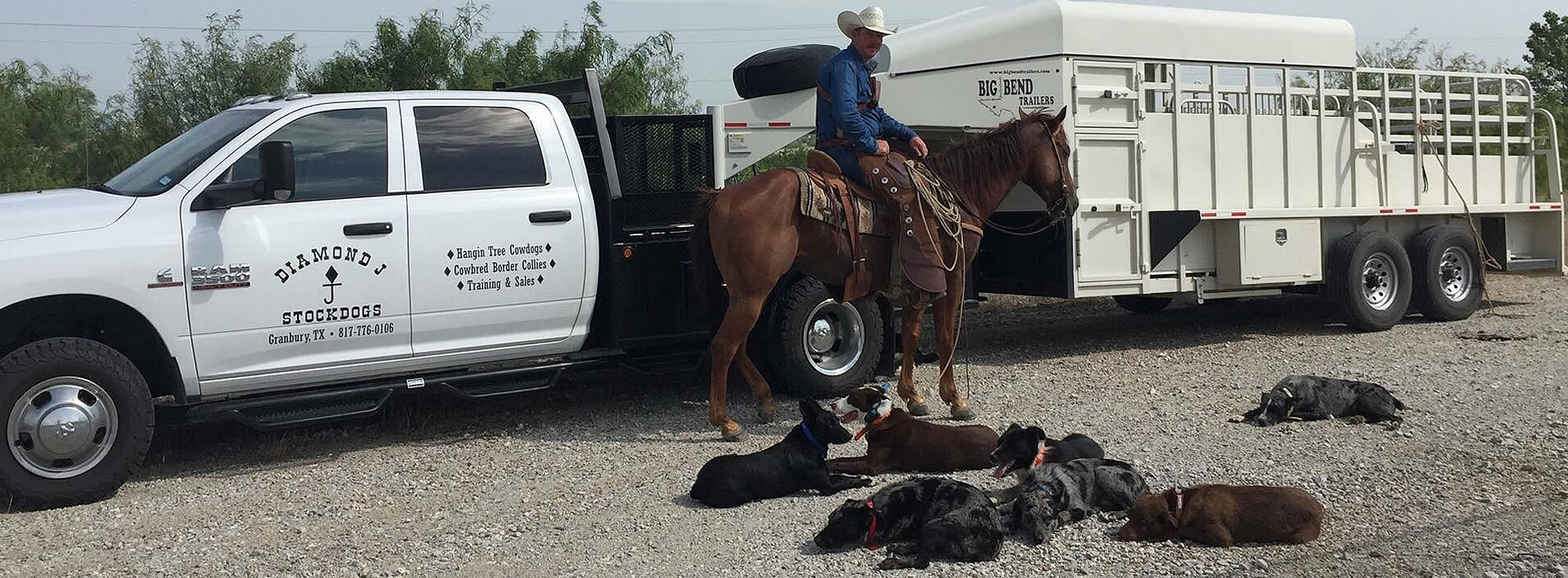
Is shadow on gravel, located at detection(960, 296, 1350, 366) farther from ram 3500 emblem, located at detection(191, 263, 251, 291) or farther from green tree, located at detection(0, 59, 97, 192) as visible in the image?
green tree, located at detection(0, 59, 97, 192)

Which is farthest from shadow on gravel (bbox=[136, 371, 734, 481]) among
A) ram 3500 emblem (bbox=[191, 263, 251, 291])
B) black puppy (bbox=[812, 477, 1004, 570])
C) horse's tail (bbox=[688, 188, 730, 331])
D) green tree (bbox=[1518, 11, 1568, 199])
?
green tree (bbox=[1518, 11, 1568, 199])

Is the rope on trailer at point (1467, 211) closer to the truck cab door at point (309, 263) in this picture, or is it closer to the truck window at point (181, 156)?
the truck cab door at point (309, 263)

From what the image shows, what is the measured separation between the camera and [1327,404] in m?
8.16

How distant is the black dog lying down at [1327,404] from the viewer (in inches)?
319

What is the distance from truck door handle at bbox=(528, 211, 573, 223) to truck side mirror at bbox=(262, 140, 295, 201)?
138cm

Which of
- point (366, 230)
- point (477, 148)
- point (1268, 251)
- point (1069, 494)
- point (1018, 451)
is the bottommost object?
point (1069, 494)

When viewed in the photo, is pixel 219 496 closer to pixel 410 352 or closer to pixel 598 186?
pixel 410 352

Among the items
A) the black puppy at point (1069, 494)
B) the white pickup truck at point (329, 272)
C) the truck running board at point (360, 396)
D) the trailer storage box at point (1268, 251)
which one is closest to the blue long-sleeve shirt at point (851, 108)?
the white pickup truck at point (329, 272)

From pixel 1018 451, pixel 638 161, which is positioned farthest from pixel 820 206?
pixel 1018 451

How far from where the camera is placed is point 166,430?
8.47 meters

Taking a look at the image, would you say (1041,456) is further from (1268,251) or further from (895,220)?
(1268,251)

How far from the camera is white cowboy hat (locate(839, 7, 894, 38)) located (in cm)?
834

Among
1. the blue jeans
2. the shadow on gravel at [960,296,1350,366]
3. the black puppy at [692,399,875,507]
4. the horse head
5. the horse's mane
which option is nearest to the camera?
the black puppy at [692,399,875,507]

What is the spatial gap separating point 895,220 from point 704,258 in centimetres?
124
